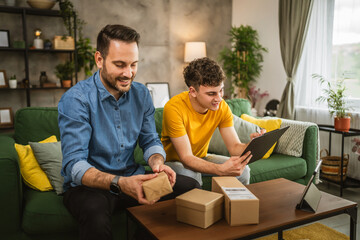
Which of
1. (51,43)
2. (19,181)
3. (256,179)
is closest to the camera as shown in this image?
(19,181)

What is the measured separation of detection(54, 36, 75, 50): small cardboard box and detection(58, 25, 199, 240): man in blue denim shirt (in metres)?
2.72

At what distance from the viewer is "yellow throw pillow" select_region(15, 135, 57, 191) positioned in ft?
5.99

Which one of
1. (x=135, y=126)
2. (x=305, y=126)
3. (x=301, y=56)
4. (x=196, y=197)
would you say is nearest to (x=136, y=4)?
(x=301, y=56)

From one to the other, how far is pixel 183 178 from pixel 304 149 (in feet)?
4.58

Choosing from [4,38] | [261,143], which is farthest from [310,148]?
[4,38]

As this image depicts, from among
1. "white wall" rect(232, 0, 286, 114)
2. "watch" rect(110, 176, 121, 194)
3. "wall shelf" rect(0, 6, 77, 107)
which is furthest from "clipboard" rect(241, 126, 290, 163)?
"wall shelf" rect(0, 6, 77, 107)

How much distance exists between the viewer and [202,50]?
4992 millimetres

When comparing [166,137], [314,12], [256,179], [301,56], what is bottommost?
[256,179]

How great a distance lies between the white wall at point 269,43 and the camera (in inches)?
172

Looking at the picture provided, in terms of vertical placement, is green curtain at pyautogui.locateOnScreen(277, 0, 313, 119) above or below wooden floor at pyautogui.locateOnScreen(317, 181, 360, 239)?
above

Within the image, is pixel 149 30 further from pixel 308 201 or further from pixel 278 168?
pixel 308 201

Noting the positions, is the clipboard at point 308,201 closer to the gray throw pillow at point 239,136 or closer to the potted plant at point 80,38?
the gray throw pillow at point 239,136

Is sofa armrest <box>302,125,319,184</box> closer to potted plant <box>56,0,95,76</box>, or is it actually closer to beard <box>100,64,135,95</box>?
beard <box>100,64,135,95</box>

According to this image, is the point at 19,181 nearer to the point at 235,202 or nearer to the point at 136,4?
the point at 235,202
